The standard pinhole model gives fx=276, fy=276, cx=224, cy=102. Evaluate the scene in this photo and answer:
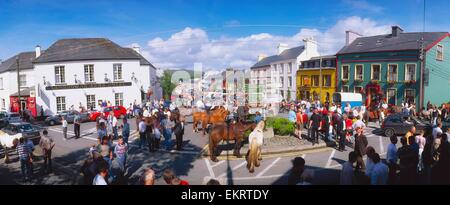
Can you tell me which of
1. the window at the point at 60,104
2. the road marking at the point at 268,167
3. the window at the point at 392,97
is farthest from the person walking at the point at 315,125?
the window at the point at 392,97

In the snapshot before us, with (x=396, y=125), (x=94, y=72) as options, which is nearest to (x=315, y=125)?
(x=396, y=125)

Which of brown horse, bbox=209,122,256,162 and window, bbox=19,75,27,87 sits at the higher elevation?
window, bbox=19,75,27,87

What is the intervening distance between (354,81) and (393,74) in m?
4.66

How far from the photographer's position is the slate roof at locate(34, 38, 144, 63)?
572 cm

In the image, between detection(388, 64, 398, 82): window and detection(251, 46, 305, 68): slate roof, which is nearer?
detection(251, 46, 305, 68): slate roof

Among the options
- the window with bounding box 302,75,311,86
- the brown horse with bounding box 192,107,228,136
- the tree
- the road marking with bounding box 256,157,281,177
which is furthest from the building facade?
the tree

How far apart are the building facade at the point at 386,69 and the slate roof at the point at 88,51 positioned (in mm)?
11902

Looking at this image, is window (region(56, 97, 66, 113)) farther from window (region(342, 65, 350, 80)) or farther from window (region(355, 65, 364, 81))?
window (region(342, 65, 350, 80))

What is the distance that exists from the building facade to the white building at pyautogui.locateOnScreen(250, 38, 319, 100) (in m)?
4.12

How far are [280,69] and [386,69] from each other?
903 centimetres

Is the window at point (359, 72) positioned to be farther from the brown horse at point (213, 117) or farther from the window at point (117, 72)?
the window at point (117, 72)

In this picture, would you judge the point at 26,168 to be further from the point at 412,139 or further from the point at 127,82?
the point at 412,139
